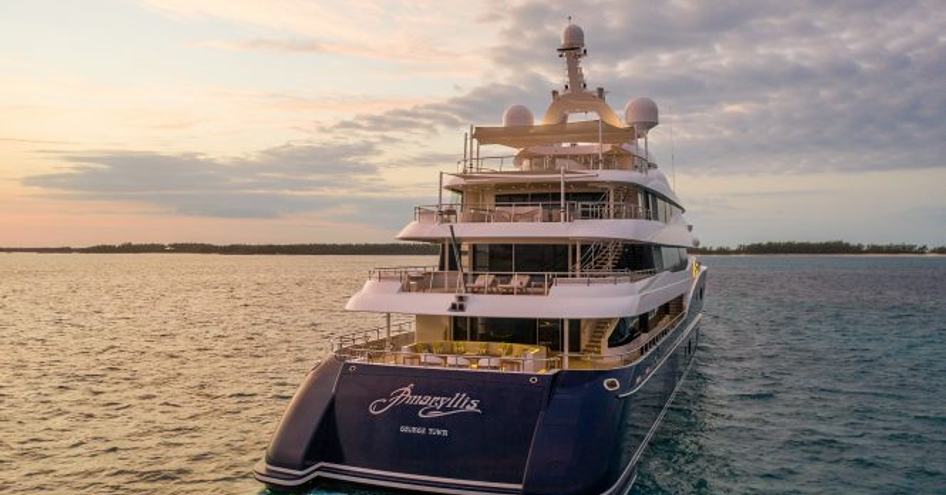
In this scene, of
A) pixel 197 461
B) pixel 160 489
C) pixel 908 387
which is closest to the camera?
pixel 160 489

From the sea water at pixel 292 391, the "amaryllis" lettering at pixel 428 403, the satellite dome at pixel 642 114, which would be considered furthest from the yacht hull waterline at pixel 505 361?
the satellite dome at pixel 642 114

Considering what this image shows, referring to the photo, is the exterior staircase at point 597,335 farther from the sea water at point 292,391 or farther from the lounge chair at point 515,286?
the sea water at point 292,391

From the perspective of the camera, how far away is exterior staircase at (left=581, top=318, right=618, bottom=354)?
61.7ft

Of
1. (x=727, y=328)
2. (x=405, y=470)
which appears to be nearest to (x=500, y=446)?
(x=405, y=470)

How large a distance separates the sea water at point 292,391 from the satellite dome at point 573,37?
47.2 ft

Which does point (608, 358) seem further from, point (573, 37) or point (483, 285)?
point (573, 37)

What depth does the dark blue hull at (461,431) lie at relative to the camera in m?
14.1

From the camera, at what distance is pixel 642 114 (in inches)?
1166

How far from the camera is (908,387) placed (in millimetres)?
28109

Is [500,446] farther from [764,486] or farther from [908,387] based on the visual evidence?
[908,387]

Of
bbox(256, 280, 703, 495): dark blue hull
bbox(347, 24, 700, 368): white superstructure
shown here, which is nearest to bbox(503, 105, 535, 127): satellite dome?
bbox(347, 24, 700, 368): white superstructure

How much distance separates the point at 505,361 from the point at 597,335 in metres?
4.06

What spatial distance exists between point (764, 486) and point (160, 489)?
14.5 metres

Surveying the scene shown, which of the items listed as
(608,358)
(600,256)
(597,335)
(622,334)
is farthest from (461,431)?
(600,256)
